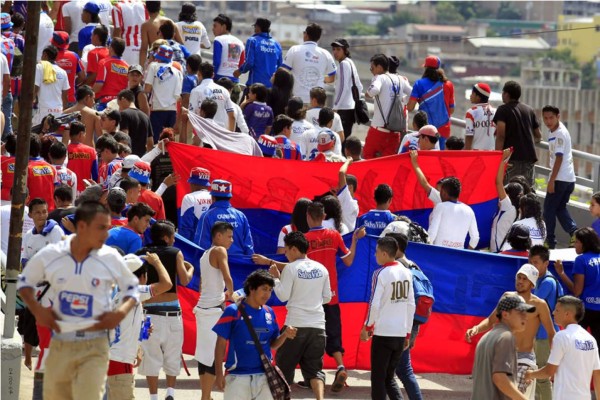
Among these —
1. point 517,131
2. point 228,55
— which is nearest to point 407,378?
point 517,131

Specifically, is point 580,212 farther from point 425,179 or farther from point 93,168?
point 93,168

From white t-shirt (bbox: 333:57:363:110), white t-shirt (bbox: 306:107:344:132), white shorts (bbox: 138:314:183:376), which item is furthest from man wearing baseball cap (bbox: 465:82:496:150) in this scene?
white shorts (bbox: 138:314:183:376)

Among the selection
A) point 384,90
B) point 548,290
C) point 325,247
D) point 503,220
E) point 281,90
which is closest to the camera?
point 548,290

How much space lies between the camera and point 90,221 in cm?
951

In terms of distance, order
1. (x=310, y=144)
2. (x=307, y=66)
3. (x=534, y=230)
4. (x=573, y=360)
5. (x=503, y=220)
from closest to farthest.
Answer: (x=573, y=360), (x=534, y=230), (x=503, y=220), (x=310, y=144), (x=307, y=66)

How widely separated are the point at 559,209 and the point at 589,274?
440cm

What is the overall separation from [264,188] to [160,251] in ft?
12.2

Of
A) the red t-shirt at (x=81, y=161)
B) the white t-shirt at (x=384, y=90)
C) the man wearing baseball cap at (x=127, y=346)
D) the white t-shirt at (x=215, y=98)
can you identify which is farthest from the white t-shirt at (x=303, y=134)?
the man wearing baseball cap at (x=127, y=346)

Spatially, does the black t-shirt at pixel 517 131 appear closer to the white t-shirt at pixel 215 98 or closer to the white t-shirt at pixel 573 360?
the white t-shirt at pixel 215 98

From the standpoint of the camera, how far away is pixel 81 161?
16531 millimetres

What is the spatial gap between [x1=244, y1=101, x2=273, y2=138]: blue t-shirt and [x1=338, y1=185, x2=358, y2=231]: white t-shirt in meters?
3.84

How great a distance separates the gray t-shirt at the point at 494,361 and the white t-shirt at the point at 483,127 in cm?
761

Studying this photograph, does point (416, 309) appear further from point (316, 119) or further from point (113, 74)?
point (113, 74)

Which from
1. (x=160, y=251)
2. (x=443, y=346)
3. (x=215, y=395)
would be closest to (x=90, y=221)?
(x=160, y=251)
